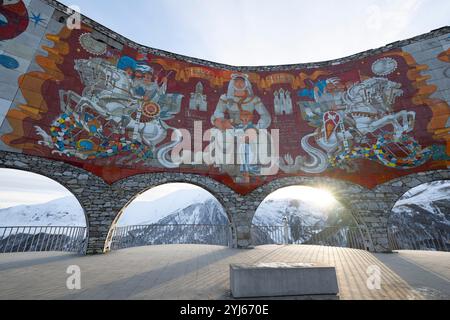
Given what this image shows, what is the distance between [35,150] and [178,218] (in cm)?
3998

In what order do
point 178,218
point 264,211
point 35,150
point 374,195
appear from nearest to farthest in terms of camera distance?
point 35,150 → point 374,195 → point 264,211 → point 178,218

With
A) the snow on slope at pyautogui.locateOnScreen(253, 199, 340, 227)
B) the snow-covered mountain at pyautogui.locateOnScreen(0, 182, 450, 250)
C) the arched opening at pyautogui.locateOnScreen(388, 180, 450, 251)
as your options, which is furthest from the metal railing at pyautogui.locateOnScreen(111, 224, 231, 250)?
the snow on slope at pyautogui.locateOnScreen(253, 199, 340, 227)

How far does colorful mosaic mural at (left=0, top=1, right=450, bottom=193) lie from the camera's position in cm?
838

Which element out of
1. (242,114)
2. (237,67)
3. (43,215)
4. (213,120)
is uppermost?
(237,67)

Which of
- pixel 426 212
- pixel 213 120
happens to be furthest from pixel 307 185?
pixel 426 212

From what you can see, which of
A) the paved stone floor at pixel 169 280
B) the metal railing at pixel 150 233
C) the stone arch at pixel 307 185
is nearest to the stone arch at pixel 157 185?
the stone arch at pixel 307 185

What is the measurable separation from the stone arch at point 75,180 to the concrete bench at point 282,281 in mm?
7346

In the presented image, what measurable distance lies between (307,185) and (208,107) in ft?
23.3

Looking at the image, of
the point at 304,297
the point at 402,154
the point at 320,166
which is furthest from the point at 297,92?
the point at 304,297

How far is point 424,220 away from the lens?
668 inches

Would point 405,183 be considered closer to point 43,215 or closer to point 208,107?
point 208,107

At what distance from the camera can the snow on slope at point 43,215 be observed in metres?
46.8
